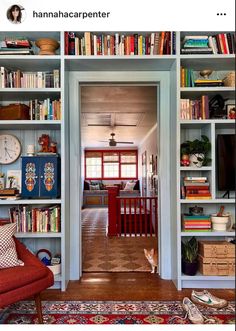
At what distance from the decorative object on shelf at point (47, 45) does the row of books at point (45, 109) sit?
379 millimetres

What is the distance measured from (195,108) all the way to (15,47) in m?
1.51

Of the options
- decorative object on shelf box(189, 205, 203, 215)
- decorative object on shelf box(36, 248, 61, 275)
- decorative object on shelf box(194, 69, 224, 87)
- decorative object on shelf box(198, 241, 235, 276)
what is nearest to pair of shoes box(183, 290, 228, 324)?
decorative object on shelf box(198, 241, 235, 276)

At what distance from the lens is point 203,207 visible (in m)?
2.25

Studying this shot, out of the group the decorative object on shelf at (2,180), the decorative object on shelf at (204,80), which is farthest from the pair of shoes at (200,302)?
the decorative object on shelf at (2,180)

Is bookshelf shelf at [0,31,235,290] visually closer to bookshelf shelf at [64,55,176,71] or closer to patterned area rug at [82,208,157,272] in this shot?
bookshelf shelf at [64,55,176,71]

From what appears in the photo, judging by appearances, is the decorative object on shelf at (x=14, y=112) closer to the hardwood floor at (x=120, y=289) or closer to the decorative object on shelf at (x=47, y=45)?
the decorative object on shelf at (x=47, y=45)

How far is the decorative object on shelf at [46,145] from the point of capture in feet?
7.94

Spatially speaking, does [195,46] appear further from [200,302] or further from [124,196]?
[124,196]

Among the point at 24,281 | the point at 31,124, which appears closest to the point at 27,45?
the point at 31,124

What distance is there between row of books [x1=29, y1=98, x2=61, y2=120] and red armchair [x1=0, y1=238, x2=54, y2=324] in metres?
1.13

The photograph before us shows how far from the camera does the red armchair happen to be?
1547 millimetres
